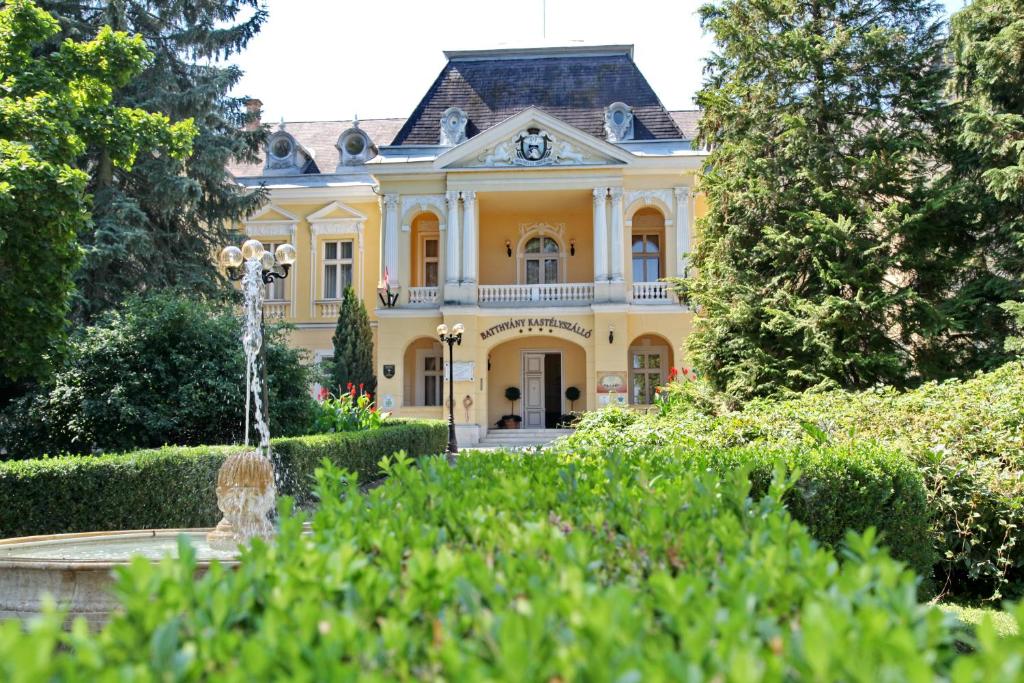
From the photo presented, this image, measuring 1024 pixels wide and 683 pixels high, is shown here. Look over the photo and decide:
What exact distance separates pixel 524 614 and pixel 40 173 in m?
10.8

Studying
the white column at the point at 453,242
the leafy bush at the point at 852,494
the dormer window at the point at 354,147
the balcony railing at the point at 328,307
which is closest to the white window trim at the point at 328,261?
the balcony railing at the point at 328,307

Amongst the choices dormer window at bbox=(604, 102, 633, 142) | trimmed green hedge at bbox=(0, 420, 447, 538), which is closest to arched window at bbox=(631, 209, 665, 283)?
dormer window at bbox=(604, 102, 633, 142)

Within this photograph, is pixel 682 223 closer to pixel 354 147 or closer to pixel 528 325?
pixel 528 325

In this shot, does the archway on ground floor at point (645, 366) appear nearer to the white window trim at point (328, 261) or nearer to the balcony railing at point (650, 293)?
the balcony railing at point (650, 293)

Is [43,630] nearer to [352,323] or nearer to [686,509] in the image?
[686,509]

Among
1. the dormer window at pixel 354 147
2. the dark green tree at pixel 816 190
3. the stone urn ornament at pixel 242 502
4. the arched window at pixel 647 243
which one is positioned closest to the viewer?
the stone urn ornament at pixel 242 502

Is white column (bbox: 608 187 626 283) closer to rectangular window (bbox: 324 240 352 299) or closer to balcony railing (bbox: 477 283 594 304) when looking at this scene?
balcony railing (bbox: 477 283 594 304)

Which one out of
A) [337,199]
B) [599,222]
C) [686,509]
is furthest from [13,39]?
[337,199]

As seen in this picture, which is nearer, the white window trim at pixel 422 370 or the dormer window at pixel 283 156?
the white window trim at pixel 422 370

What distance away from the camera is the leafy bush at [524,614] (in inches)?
70.9

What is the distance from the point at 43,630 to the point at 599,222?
25.7 metres

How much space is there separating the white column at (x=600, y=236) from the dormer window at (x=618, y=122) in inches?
97.8

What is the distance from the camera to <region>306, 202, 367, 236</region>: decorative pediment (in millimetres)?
31094

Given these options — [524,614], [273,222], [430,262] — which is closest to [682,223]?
[430,262]
